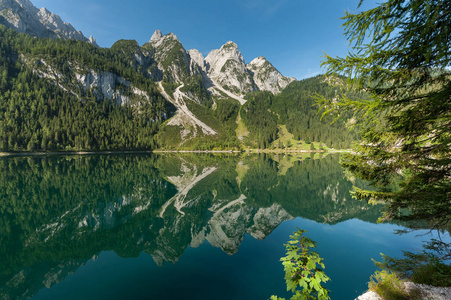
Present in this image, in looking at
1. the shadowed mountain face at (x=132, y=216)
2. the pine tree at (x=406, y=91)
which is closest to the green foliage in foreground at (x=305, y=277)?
the pine tree at (x=406, y=91)

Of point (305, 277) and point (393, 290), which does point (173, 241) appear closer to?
point (393, 290)

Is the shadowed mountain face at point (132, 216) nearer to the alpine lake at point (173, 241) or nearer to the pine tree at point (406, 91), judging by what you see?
the alpine lake at point (173, 241)

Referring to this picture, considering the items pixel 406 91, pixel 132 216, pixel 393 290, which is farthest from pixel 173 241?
pixel 406 91

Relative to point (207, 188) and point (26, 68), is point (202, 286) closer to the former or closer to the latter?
point (207, 188)

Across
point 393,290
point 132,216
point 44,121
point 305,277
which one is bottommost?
point 132,216

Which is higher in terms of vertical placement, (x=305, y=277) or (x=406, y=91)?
(x=406, y=91)

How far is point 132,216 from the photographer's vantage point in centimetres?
2525

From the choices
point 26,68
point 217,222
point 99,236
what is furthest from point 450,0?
point 26,68

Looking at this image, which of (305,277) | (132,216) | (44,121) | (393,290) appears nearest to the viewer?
(305,277)

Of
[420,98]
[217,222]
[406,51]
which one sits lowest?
[217,222]

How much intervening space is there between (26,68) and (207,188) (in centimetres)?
26441

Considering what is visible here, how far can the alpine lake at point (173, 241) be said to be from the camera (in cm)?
1192

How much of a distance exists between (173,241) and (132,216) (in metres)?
10.2

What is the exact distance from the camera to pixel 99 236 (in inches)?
765
